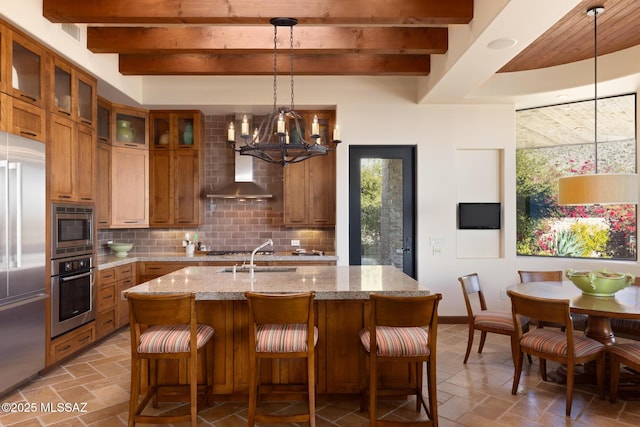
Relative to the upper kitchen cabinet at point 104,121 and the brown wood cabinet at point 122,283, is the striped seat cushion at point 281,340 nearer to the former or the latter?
the brown wood cabinet at point 122,283

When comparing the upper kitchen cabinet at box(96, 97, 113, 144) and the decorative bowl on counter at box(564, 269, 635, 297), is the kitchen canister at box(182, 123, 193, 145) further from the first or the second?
the decorative bowl on counter at box(564, 269, 635, 297)

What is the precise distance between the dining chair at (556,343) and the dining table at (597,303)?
0.63ft

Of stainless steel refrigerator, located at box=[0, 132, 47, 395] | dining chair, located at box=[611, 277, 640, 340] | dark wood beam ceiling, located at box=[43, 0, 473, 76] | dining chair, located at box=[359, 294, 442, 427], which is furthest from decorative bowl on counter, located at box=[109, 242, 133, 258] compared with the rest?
dining chair, located at box=[611, 277, 640, 340]

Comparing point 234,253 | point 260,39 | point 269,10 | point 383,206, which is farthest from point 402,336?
point 234,253

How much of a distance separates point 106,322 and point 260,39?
3512mm

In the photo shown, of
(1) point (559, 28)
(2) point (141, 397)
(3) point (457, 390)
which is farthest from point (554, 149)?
(2) point (141, 397)

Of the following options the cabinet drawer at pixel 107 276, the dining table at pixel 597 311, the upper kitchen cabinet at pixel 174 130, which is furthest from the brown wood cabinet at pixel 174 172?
the dining table at pixel 597 311

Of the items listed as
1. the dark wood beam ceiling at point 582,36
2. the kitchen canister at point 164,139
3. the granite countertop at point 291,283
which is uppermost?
the dark wood beam ceiling at point 582,36

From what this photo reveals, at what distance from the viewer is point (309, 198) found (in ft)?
17.4

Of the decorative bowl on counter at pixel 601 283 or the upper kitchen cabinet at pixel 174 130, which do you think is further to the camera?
the upper kitchen cabinet at pixel 174 130

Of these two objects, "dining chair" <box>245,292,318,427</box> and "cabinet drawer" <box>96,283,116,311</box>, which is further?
"cabinet drawer" <box>96,283,116,311</box>

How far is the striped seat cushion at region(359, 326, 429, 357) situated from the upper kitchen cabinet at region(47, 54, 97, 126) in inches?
136

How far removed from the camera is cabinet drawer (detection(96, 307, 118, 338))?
13.8 feet

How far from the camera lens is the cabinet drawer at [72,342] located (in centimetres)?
349
